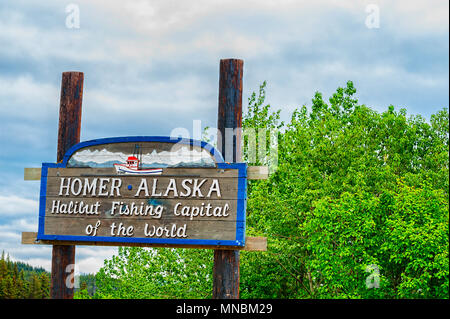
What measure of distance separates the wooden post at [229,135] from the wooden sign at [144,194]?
0.24 m

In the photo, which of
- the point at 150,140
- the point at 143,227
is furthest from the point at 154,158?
the point at 143,227

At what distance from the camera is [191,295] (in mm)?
21422

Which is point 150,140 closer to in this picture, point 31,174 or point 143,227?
point 143,227

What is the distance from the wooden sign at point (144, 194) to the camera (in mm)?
9023

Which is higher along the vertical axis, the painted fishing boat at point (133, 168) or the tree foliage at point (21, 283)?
the painted fishing boat at point (133, 168)

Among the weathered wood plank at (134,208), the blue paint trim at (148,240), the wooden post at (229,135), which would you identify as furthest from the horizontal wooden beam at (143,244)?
the weathered wood plank at (134,208)

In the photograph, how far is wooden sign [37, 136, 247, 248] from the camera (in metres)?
9.02

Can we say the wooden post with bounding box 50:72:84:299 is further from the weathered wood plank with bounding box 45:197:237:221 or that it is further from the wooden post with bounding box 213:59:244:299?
the wooden post with bounding box 213:59:244:299

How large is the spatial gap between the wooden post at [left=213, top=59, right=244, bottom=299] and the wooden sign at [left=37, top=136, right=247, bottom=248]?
24cm

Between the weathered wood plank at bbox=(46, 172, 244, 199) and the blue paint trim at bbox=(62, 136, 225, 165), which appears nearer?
the weathered wood plank at bbox=(46, 172, 244, 199)

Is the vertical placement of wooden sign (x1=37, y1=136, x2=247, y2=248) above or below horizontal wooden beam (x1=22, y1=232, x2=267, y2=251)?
above

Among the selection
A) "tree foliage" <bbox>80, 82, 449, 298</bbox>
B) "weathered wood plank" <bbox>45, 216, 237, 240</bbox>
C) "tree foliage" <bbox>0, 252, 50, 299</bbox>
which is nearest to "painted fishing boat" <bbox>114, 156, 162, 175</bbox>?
"weathered wood plank" <bbox>45, 216, 237, 240</bbox>

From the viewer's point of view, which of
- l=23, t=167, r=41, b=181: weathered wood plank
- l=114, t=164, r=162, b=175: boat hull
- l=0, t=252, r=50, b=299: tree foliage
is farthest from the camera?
l=0, t=252, r=50, b=299: tree foliage

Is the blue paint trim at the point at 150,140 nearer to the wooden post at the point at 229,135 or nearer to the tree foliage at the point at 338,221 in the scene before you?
the wooden post at the point at 229,135
